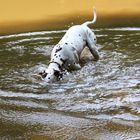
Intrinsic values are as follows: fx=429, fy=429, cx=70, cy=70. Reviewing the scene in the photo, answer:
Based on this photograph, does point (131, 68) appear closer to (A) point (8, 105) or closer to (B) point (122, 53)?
(B) point (122, 53)

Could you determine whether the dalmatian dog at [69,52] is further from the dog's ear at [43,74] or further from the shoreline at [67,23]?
the shoreline at [67,23]

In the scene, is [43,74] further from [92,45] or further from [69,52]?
[92,45]

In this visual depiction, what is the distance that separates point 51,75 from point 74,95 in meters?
0.95

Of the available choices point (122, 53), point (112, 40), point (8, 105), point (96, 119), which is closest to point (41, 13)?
point (112, 40)

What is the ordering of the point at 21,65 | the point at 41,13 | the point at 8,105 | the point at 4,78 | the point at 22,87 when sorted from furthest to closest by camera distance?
the point at 41,13 → the point at 21,65 → the point at 4,78 → the point at 22,87 → the point at 8,105

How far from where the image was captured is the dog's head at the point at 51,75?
7520 millimetres

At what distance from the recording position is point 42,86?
7.32 metres

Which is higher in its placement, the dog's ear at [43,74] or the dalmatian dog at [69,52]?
the dalmatian dog at [69,52]

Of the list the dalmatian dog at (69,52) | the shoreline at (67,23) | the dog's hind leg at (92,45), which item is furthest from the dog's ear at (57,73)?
the shoreline at (67,23)

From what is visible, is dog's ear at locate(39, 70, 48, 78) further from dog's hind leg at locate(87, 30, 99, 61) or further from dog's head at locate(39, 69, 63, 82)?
dog's hind leg at locate(87, 30, 99, 61)

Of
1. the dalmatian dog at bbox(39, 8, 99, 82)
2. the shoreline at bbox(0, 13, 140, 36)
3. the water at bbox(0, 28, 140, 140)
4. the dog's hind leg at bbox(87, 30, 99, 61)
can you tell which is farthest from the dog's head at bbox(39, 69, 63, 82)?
the shoreline at bbox(0, 13, 140, 36)

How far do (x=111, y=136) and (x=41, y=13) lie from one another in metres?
9.84

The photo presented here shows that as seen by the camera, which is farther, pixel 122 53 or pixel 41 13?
pixel 41 13

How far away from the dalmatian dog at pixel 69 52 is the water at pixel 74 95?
17 cm
